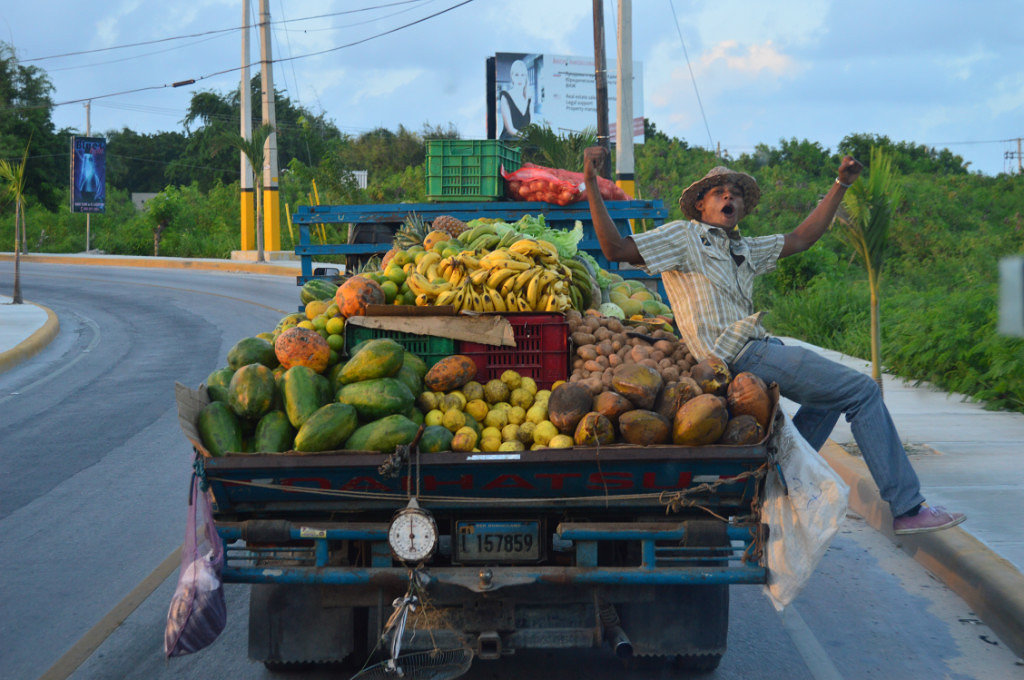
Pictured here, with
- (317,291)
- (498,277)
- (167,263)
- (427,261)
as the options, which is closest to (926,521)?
(498,277)

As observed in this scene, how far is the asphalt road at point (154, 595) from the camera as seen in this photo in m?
4.84

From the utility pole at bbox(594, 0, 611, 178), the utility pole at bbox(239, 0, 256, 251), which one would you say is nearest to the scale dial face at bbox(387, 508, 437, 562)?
the utility pole at bbox(594, 0, 611, 178)

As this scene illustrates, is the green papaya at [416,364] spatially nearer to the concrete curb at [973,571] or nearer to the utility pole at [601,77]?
the concrete curb at [973,571]

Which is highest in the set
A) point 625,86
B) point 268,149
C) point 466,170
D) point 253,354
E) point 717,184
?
point 268,149

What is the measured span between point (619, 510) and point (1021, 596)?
2.53m

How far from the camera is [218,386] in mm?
4633

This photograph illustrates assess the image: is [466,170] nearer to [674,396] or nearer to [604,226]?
[604,226]

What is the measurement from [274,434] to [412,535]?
83cm

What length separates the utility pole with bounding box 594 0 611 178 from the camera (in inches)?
755

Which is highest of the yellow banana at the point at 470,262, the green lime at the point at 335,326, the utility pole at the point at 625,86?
the utility pole at the point at 625,86

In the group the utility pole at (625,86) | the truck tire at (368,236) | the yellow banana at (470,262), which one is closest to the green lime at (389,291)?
the yellow banana at (470,262)

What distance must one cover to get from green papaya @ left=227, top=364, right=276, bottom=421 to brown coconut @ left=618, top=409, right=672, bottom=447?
5.10ft

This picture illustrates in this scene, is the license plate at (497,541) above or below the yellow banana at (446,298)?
below

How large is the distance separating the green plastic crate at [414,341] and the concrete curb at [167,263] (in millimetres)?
25976
